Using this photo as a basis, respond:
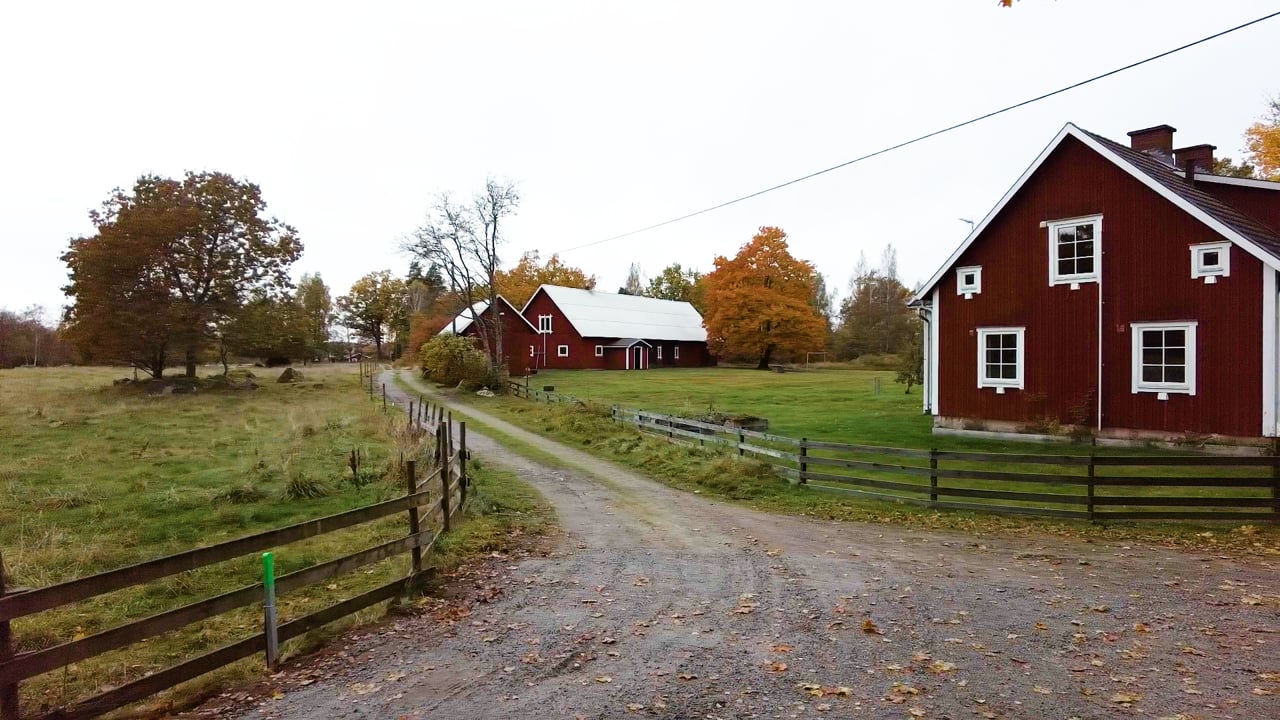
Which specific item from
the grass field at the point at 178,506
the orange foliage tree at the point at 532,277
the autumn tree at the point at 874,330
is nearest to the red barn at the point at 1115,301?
the grass field at the point at 178,506

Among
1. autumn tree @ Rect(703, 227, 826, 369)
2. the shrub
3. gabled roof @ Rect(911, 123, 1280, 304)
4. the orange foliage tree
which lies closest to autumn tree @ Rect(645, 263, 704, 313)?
the orange foliage tree

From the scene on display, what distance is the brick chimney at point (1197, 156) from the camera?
62.7ft

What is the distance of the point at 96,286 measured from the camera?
115 ft

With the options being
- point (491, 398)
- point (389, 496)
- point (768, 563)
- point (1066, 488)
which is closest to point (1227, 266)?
point (1066, 488)

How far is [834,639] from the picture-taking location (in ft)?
20.2

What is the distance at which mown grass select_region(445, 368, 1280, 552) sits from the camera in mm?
10906

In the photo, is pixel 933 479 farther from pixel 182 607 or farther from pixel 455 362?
pixel 455 362

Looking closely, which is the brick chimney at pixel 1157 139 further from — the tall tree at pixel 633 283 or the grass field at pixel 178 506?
the tall tree at pixel 633 283

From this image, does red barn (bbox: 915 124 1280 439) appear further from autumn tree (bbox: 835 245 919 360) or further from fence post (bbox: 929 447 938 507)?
autumn tree (bbox: 835 245 919 360)

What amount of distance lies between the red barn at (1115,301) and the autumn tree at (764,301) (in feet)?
126

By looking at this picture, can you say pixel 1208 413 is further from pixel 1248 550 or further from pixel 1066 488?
pixel 1248 550

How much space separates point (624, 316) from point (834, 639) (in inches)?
2312

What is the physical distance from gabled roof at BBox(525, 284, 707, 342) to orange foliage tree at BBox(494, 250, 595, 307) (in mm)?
19465

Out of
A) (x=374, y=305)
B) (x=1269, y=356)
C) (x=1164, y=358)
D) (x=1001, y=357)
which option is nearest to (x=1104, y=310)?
(x=1164, y=358)
